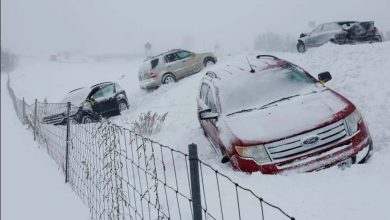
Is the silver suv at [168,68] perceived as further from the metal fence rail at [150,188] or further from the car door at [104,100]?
the metal fence rail at [150,188]

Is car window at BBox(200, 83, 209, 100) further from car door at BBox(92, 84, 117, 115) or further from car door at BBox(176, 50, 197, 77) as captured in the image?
car door at BBox(176, 50, 197, 77)

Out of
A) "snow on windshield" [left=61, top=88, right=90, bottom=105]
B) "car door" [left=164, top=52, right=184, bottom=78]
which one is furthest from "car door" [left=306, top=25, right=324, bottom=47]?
"snow on windshield" [left=61, top=88, right=90, bottom=105]

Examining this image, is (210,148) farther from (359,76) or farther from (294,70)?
(359,76)

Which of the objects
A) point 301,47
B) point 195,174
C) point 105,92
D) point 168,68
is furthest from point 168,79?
point 195,174

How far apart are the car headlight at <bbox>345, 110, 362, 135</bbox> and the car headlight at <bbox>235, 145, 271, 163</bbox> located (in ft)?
3.98

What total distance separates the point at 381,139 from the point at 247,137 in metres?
2.69

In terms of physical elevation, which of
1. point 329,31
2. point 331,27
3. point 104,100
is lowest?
point 104,100

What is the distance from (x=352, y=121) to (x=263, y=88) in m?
1.69

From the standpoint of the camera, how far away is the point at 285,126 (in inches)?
224

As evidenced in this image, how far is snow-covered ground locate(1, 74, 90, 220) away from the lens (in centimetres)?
611

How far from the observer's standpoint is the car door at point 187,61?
827 inches

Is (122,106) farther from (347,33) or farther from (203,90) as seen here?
(347,33)

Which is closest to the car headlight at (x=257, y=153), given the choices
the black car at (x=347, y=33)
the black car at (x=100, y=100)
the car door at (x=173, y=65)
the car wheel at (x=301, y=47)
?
the black car at (x=100, y=100)

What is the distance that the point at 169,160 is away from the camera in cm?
779
